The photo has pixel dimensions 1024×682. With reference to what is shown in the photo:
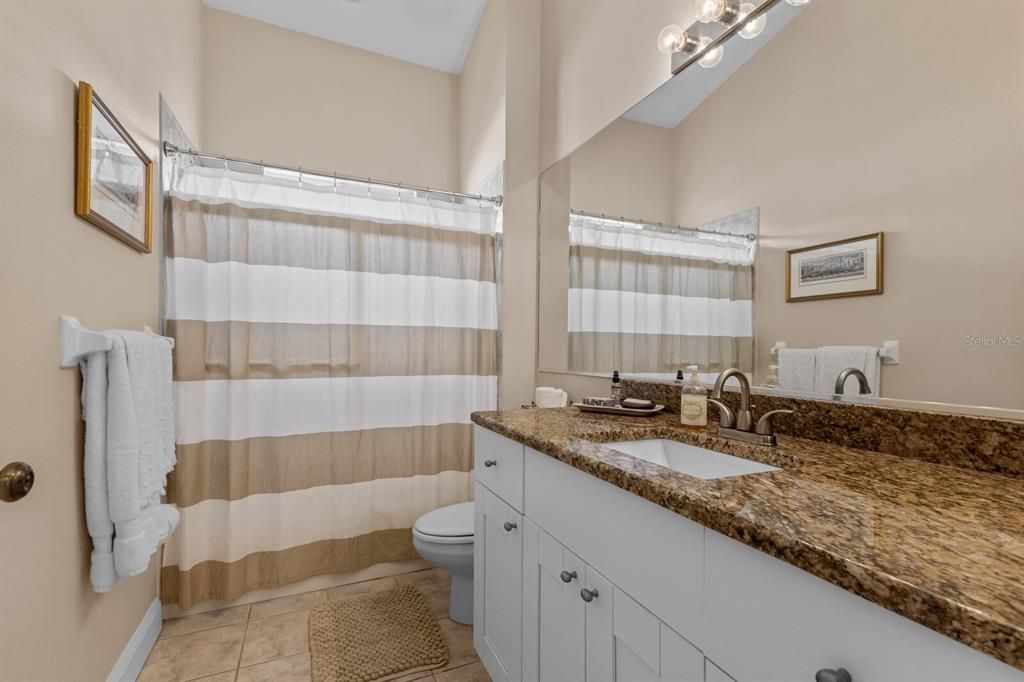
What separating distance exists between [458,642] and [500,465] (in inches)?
34.0

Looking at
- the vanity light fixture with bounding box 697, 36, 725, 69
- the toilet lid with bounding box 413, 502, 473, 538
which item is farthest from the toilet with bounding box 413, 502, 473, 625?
the vanity light fixture with bounding box 697, 36, 725, 69

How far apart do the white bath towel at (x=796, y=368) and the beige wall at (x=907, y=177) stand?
0.03 m

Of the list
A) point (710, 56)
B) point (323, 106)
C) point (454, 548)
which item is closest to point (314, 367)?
point (454, 548)

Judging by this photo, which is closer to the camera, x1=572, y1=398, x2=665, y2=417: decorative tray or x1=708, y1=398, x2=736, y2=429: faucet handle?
x1=708, y1=398, x2=736, y2=429: faucet handle

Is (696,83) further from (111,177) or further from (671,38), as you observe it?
(111,177)

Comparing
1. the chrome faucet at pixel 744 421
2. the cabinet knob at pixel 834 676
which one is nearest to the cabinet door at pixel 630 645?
the cabinet knob at pixel 834 676

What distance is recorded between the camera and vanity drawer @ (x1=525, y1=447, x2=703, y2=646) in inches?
27.3

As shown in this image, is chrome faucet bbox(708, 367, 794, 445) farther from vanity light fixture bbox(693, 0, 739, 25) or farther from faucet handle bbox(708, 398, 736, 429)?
vanity light fixture bbox(693, 0, 739, 25)

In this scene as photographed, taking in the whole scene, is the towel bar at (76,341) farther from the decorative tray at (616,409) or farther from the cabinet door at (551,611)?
the decorative tray at (616,409)

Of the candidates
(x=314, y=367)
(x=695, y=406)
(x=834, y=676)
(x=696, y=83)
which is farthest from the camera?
(x=314, y=367)

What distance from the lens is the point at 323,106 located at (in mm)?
2699

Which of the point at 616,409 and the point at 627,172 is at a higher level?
the point at 627,172

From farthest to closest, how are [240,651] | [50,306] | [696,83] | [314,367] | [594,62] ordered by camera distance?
[314,367] < [594,62] < [240,651] < [696,83] < [50,306]

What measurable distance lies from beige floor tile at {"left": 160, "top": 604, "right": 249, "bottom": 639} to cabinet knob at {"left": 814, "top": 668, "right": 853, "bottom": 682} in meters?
2.11
